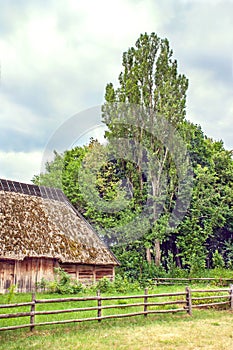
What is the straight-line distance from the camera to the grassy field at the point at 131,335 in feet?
29.8

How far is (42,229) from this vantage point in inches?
856

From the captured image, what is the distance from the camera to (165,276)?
1105 inches

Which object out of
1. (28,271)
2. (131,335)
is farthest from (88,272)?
(131,335)

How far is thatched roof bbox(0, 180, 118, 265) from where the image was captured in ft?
65.1

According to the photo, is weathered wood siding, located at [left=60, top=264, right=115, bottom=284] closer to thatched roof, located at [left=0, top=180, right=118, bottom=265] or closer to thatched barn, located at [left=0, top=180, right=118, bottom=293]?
thatched barn, located at [left=0, top=180, right=118, bottom=293]

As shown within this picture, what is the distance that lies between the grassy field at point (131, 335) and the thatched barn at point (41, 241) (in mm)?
7652

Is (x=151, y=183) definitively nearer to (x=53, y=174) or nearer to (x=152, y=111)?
(x=152, y=111)

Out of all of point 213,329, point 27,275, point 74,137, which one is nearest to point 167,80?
point 74,137

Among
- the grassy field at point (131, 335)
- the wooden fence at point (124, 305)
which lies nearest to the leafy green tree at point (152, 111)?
the wooden fence at point (124, 305)

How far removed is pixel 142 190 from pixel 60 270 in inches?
490

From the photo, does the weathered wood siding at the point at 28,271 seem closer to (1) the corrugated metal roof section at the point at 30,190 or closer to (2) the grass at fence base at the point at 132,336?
(1) the corrugated metal roof section at the point at 30,190

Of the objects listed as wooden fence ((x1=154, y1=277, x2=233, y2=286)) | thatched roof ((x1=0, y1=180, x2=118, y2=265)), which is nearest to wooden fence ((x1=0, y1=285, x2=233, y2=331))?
thatched roof ((x1=0, y1=180, x2=118, y2=265))

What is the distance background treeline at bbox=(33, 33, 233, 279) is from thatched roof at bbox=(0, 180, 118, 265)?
19.2 feet

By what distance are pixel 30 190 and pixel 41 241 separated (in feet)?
18.0
